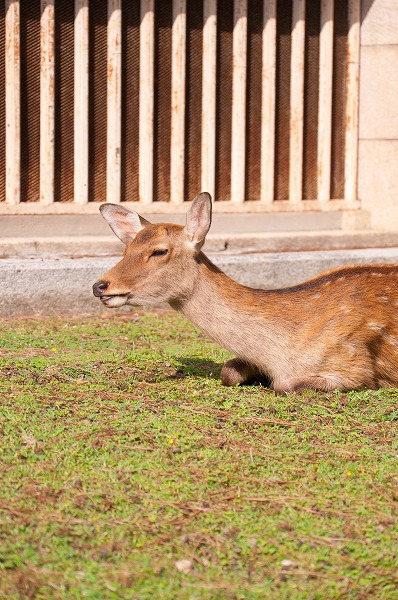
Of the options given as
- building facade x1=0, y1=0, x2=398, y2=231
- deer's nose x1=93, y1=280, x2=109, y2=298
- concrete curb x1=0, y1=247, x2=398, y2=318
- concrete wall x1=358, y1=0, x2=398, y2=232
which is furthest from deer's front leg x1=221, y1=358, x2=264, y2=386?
concrete wall x1=358, y1=0, x2=398, y2=232

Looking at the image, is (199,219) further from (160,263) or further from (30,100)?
(30,100)

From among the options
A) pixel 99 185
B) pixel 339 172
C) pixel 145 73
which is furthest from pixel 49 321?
pixel 339 172

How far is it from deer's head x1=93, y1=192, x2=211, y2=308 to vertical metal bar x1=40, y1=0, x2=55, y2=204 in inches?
132

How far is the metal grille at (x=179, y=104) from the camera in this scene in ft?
31.4

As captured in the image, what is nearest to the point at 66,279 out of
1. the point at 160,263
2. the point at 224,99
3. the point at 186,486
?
the point at 224,99

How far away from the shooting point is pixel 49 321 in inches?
348

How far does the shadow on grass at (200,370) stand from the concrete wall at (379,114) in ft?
14.5

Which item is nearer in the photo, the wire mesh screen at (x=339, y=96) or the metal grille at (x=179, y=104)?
the metal grille at (x=179, y=104)

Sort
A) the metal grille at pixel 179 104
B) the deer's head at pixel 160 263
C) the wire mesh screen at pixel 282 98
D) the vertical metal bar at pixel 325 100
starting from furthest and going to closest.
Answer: the vertical metal bar at pixel 325 100
the wire mesh screen at pixel 282 98
the metal grille at pixel 179 104
the deer's head at pixel 160 263

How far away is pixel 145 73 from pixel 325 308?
4.33m

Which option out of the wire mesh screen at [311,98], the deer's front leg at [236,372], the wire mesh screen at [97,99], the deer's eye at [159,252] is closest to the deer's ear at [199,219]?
the deer's eye at [159,252]

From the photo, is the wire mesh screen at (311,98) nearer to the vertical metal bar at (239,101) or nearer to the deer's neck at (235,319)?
the vertical metal bar at (239,101)

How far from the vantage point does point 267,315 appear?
641 cm

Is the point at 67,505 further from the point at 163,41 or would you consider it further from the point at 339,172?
the point at 339,172
